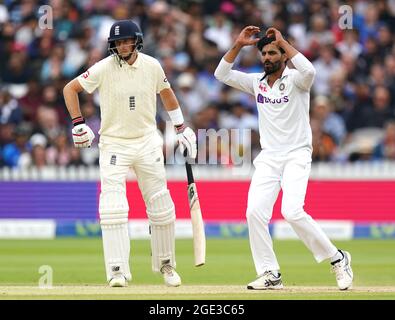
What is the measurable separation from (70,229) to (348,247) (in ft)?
12.6

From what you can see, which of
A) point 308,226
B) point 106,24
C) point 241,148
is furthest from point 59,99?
point 308,226

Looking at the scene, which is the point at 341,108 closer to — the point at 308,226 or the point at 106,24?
the point at 106,24

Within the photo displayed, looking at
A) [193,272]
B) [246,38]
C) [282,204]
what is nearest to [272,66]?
[246,38]

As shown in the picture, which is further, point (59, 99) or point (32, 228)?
point (59, 99)

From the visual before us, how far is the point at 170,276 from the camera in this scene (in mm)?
9289

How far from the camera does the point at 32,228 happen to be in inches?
610

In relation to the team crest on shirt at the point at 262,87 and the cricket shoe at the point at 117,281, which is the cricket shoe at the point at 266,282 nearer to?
the cricket shoe at the point at 117,281

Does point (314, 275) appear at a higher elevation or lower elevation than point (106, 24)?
lower

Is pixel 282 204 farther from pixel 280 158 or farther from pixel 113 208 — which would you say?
pixel 113 208

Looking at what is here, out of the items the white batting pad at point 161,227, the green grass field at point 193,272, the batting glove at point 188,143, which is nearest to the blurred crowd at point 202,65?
the green grass field at point 193,272

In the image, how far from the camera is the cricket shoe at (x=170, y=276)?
925 cm

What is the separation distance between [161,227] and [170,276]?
1.27ft

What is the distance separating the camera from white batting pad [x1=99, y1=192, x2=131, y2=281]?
353 inches

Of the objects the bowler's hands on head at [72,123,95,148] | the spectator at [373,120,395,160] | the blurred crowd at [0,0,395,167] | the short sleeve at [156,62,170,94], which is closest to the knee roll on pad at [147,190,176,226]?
the bowler's hands on head at [72,123,95,148]
